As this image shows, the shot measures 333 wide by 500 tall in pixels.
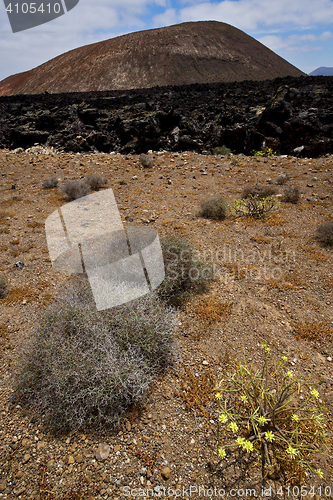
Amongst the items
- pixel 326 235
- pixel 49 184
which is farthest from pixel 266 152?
pixel 49 184

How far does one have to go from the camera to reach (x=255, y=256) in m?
4.37

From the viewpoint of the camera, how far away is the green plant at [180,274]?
3.35m

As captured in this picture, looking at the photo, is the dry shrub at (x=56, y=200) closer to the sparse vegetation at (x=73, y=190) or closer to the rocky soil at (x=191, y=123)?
the sparse vegetation at (x=73, y=190)

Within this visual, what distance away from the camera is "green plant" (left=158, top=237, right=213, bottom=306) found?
3.35 meters

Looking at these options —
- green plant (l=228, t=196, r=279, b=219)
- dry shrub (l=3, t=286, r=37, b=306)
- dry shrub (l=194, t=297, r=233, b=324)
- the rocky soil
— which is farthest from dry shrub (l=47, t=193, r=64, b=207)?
the rocky soil

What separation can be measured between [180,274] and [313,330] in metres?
1.72

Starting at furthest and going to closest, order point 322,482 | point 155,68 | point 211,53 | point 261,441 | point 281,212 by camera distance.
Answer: point 211,53 < point 155,68 < point 281,212 < point 261,441 < point 322,482

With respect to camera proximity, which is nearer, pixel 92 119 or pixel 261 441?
pixel 261 441

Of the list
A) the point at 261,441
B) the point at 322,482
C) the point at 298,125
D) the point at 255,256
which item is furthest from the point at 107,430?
the point at 298,125

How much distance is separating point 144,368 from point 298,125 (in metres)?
13.6

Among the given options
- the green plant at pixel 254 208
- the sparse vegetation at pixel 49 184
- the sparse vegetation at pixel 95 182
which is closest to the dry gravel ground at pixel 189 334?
the green plant at pixel 254 208

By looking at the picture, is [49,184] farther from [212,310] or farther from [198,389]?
[198,389]

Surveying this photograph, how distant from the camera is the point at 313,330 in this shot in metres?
2.90

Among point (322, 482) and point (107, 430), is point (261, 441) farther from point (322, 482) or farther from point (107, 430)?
point (107, 430)
